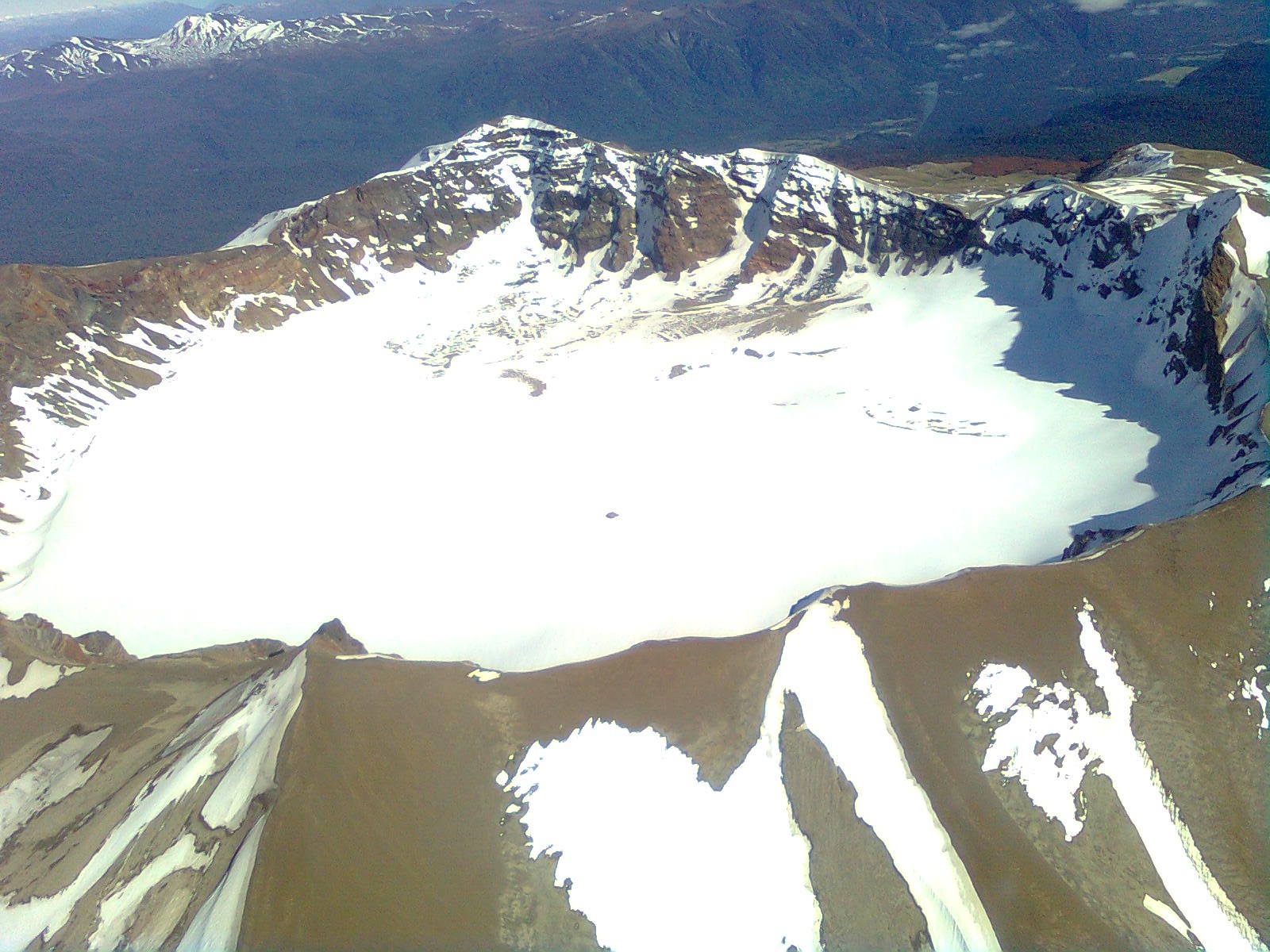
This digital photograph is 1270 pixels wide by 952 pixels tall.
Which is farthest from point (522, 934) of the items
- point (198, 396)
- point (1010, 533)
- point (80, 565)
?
point (198, 396)

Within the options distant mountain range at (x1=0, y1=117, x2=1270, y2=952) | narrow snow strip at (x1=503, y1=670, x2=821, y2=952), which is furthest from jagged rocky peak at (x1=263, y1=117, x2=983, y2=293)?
narrow snow strip at (x1=503, y1=670, x2=821, y2=952)

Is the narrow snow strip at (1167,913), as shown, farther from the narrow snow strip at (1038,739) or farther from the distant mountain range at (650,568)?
the narrow snow strip at (1038,739)

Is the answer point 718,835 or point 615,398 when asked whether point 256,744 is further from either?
point 615,398

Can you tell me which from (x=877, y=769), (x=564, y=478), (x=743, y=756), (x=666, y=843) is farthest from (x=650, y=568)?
(x=666, y=843)

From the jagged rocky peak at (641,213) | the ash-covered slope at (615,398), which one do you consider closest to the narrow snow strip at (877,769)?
the ash-covered slope at (615,398)

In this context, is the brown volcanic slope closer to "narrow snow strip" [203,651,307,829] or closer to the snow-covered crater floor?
"narrow snow strip" [203,651,307,829]
